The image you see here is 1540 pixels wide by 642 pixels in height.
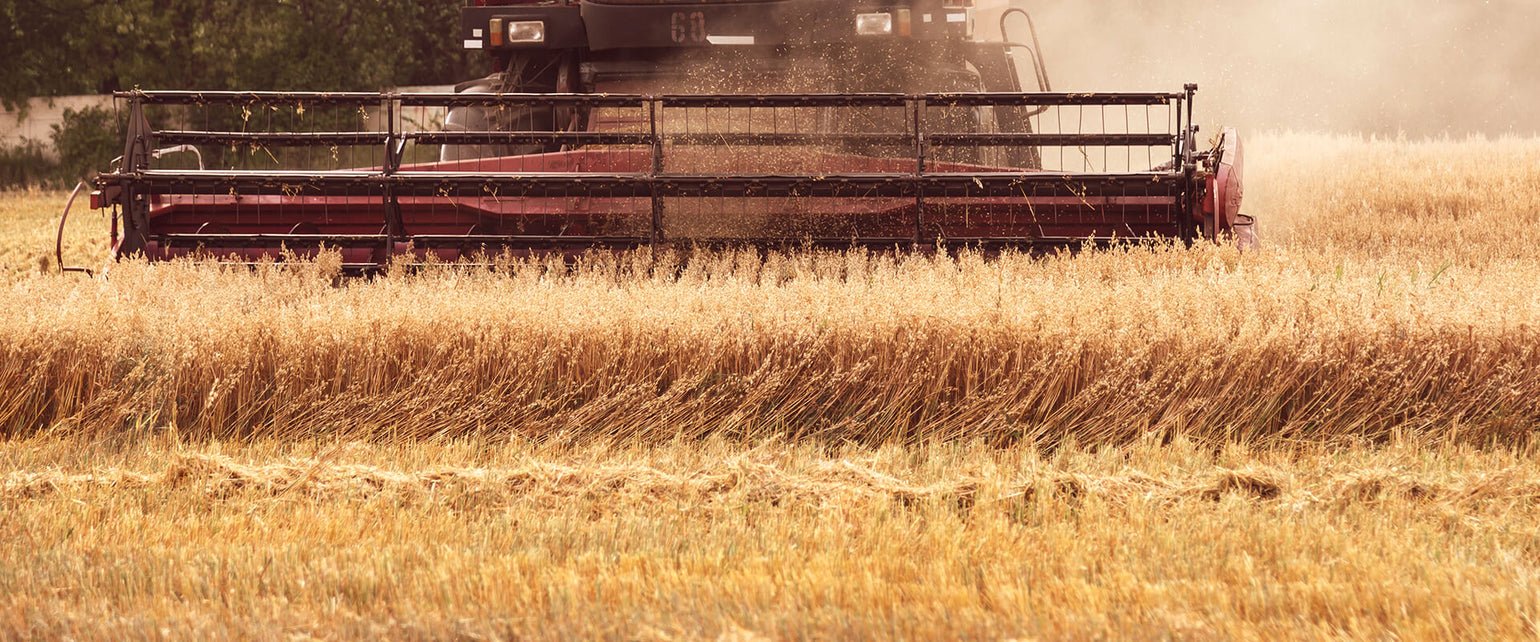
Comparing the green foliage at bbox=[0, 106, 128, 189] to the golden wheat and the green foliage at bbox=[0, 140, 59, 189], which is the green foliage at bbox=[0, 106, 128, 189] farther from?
the golden wheat

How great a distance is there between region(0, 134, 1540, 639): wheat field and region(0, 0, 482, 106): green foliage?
55.8 feet

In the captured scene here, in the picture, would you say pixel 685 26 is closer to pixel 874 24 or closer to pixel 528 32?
pixel 528 32

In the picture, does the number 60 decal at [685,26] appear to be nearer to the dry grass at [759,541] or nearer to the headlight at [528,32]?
the headlight at [528,32]

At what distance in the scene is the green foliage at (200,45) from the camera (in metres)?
21.1

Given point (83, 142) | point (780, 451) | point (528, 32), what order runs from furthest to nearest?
point (83, 142) → point (528, 32) → point (780, 451)

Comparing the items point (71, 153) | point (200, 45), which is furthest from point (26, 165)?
point (200, 45)

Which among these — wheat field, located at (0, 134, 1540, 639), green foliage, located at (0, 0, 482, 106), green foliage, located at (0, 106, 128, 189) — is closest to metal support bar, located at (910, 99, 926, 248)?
wheat field, located at (0, 134, 1540, 639)

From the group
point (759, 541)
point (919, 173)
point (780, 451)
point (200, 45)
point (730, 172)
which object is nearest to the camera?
point (759, 541)

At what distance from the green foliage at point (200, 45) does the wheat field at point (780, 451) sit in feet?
55.8

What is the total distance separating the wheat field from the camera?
2.80 metres

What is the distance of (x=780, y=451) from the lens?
4184 millimetres

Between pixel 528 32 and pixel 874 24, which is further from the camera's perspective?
pixel 528 32

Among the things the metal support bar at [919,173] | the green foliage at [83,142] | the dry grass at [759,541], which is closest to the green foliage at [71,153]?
the green foliage at [83,142]

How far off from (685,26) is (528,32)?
97 cm
